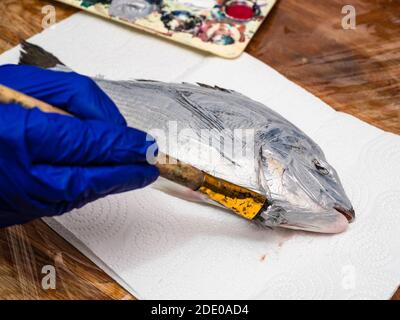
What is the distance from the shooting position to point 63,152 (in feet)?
2.66

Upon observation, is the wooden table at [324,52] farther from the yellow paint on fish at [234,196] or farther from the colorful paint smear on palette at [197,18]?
the yellow paint on fish at [234,196]

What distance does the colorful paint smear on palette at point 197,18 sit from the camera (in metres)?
1.45

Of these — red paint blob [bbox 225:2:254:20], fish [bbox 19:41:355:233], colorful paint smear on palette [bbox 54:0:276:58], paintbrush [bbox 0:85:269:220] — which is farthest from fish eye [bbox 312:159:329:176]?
red paint blob [bbox 225:2:254:20]

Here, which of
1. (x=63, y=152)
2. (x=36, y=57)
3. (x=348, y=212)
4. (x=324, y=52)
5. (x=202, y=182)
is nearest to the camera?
(x=63, y=152)

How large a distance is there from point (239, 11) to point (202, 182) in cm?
73

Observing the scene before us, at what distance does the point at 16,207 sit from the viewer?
849mm

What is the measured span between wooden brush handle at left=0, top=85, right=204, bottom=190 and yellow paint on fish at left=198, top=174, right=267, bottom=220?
3cm

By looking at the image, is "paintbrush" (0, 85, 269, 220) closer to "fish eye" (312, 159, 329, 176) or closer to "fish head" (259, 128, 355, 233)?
"fish head" (259, 128, 355, 233)

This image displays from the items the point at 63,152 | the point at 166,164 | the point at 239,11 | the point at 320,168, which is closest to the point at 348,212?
the point at 320,168

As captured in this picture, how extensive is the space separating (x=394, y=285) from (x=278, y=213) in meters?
0.25

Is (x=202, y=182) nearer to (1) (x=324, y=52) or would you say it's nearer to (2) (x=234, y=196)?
(2) (x=234, y=196)

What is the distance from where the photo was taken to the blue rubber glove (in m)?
0.79
